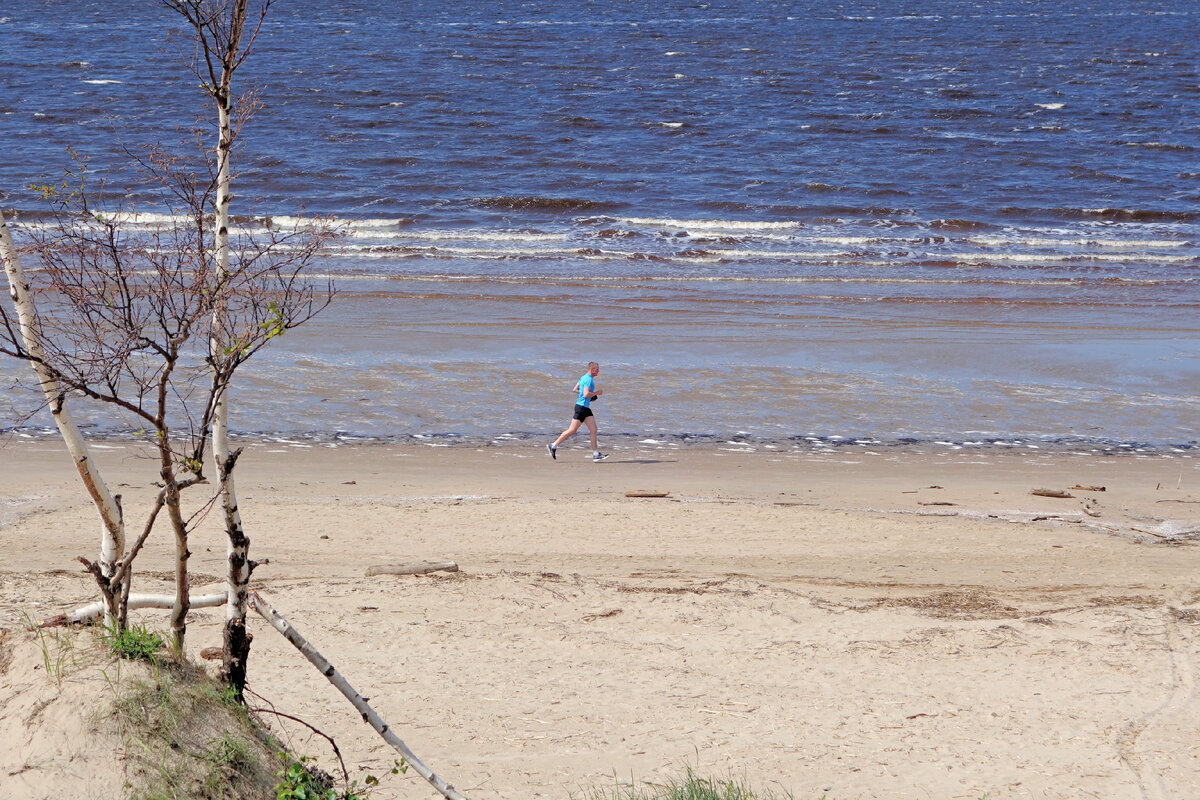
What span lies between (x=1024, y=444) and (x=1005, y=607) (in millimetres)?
5214

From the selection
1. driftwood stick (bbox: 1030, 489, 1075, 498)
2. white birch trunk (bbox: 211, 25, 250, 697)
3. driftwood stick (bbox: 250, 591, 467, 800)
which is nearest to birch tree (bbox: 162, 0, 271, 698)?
white birch trunk (bbox: 211, 25, 250, 697)

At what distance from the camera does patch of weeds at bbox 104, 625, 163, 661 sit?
5594 millimetres

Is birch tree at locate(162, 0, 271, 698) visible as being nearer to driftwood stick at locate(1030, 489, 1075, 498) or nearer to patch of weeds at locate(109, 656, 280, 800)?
patch of weeds at locate(109, 656, 280, 800)

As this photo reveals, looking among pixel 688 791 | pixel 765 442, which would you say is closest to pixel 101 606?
pixel 688 791

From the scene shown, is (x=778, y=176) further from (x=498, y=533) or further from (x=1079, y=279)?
(x=498, y=533)

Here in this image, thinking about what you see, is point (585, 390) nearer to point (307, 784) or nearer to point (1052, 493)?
point (1052, 493)

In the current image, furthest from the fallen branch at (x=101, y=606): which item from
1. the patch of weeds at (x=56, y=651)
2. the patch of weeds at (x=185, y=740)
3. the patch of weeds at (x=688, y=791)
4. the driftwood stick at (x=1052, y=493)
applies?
the driftwood stick at (x=1052, y=493)

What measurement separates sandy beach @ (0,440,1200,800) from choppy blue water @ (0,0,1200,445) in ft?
7.55

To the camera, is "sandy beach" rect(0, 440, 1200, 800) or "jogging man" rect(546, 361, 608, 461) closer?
"sandy beach" rect(0, 440, 1200, 800)

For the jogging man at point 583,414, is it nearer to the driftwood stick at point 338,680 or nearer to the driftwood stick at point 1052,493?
the driftwood stick at point 1052,493

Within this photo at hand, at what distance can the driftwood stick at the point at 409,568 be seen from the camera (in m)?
9.27

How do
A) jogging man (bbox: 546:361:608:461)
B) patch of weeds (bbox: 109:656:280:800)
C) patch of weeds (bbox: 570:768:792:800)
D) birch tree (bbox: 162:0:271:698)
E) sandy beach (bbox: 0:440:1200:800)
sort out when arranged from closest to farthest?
birch tree (bbox: 162:0:271:698), patch of weeds (bbox: 109:656:280:800), patch of weeds (bbox: 570:768:792:800), sandy beach (bbox: 0:440:1200:800), jogging man (bbox: 546:361:608:461)

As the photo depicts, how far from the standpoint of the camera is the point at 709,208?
3086 cm

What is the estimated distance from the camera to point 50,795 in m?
4.92
